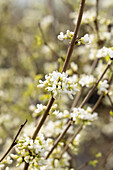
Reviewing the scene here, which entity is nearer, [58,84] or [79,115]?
[58,84]

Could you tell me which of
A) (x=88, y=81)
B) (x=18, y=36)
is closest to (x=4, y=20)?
(x=18, y=36)

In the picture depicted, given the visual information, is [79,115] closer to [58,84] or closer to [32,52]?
[58,84]

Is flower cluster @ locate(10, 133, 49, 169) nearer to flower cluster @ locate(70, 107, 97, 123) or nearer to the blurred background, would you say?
flower cluster @ locate(70, 107, 97, 123)

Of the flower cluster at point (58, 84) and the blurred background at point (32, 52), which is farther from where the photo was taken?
the blurred background at point (32, 52)

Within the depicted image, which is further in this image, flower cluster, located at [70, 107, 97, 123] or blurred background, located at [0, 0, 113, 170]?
blurred background, located at [0, 0, 113, 170]

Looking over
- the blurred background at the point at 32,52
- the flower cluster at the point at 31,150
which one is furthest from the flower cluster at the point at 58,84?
the blurred background at the point at 32,52

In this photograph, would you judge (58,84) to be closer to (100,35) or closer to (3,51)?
(100,35)

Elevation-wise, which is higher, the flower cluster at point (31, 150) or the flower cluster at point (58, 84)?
the flower cluster at point (58, 84)

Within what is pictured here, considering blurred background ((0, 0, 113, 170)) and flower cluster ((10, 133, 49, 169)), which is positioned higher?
blurred background ((0, 0, 113, 170))

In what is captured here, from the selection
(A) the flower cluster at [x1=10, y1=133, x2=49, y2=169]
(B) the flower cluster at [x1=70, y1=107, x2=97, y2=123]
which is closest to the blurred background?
(B) the flower cluster at [x1=70, y1=107, x2=97, y2=123]

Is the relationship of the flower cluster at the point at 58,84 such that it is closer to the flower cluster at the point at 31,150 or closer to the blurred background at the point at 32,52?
the flower cluster at the point at 31,150

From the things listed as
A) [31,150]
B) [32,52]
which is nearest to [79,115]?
[31,150]
